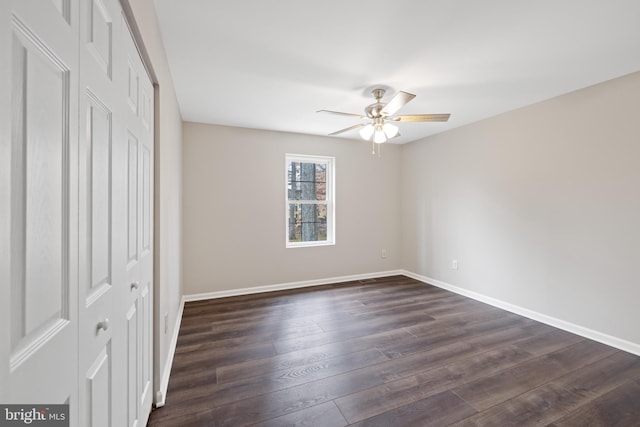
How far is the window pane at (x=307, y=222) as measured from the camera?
434cm

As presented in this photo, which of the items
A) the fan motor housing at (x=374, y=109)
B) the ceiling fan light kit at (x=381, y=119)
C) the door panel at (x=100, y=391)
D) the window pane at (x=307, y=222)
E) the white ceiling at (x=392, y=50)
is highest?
the white ceiling at (x=392, y=50)

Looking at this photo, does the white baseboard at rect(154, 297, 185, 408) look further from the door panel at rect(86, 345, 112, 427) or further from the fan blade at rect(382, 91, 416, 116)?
the fan blade at rect(382, 91, 416, 116)

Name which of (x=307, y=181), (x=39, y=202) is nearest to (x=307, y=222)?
(x=307, y=181)

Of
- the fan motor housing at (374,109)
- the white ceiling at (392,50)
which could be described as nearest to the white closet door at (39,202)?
the white ceiling at (392,50)

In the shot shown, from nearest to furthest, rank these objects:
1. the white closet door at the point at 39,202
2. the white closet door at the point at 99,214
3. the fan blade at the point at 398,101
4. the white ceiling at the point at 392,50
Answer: the white closet door at the point at 39,202, the white closet door at the point at 99,214, the white ceiling at the point at 392,50, the fan blade at the point at 398,101

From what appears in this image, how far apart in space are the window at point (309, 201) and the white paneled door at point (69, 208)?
3.05 meters

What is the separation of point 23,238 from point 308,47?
79.6 inches

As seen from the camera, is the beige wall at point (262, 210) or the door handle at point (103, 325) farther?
the beige wall at point (262, 210)

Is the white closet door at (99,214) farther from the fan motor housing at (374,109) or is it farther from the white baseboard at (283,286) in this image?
the white baseboard at (283,286)

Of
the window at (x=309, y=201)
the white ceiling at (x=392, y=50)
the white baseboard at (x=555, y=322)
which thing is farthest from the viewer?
the window at (x=309, y=201)

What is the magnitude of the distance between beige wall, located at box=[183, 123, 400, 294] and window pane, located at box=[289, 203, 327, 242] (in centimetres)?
22

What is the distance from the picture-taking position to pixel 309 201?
4.42 metres

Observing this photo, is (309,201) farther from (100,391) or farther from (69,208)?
(69,208)

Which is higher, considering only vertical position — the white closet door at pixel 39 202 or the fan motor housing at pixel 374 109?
the fan motor housing at pixel 374 109
